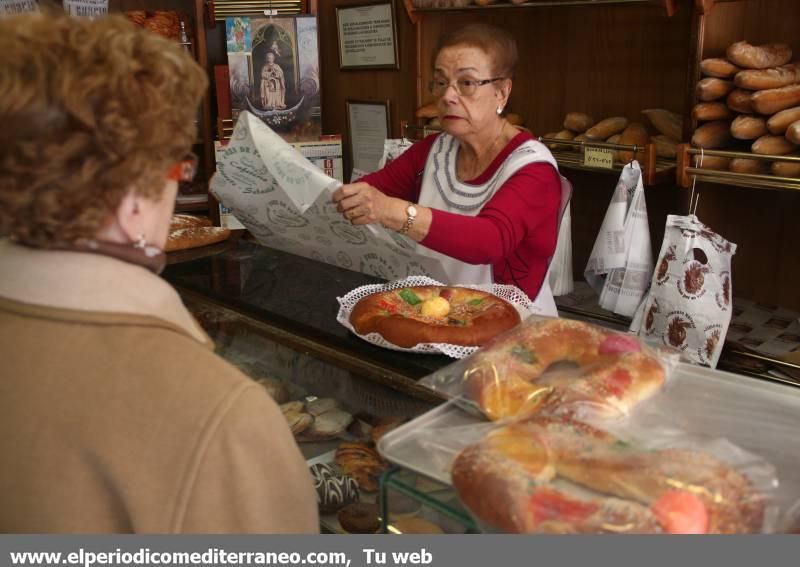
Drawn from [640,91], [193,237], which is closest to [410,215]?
[193,237]

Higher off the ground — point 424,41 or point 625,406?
point 424,41

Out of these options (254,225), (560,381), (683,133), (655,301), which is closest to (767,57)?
(683,133)

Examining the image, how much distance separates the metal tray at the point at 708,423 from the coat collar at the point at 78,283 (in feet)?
1.08

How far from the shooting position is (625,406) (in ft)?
3.40

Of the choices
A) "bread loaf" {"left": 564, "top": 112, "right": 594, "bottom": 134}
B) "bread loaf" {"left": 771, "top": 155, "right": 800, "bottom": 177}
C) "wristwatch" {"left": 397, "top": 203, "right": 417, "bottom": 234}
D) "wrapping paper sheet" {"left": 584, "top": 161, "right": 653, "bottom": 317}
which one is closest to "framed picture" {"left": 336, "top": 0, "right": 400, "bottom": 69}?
"bread loaf" {"left": 564, "top": 112, "right": 594, "bottom": 134}

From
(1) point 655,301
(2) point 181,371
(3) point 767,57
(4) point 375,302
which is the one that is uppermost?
(3) point 767,57

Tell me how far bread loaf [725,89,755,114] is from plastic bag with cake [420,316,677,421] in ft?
4.76

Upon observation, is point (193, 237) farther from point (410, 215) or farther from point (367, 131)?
point (367, 131)

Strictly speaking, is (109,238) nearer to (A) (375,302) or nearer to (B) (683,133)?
(A) (375,302)

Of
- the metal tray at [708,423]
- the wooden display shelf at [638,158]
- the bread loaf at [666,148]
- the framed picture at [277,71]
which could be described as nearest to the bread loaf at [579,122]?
the wooden display shelf at [638,158]

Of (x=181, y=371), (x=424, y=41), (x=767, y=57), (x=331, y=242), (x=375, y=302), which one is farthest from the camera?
(x=424, y=41)

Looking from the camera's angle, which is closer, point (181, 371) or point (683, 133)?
point (181, 371)

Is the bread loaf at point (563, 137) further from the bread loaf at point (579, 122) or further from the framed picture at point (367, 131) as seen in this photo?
the framed picture at point (367, 131)

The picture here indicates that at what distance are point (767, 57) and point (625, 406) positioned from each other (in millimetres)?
1815
